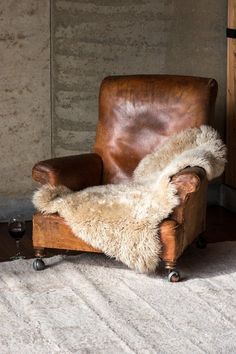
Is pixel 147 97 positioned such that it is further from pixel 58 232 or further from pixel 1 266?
pixel 1 266

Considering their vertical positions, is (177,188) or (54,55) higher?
(54,55)

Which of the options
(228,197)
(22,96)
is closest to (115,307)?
(22,96)

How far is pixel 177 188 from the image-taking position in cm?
391

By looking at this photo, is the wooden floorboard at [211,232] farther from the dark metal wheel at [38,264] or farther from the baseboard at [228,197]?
the dark metal wheel at [38,264]

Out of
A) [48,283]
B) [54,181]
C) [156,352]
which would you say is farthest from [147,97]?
[156,352]

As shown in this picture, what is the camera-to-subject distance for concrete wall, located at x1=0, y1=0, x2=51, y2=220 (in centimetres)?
498

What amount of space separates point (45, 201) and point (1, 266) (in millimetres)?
437

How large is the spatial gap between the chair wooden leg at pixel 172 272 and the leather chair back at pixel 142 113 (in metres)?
0.73

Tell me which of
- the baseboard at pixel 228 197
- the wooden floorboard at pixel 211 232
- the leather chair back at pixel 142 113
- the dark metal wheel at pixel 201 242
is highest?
the leather chair back at pixel 142 113

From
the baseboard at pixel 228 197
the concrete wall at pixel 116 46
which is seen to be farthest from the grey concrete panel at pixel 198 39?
the baseboard at pixel 228 197

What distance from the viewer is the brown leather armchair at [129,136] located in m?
4.12

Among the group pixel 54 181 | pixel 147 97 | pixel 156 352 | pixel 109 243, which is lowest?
pixel 156 352

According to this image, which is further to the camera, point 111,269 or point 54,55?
point 54,55

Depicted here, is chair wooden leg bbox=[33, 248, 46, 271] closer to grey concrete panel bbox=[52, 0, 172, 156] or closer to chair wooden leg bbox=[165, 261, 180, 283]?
chair wooden leg bbox=[165, 261, 180, 283]
